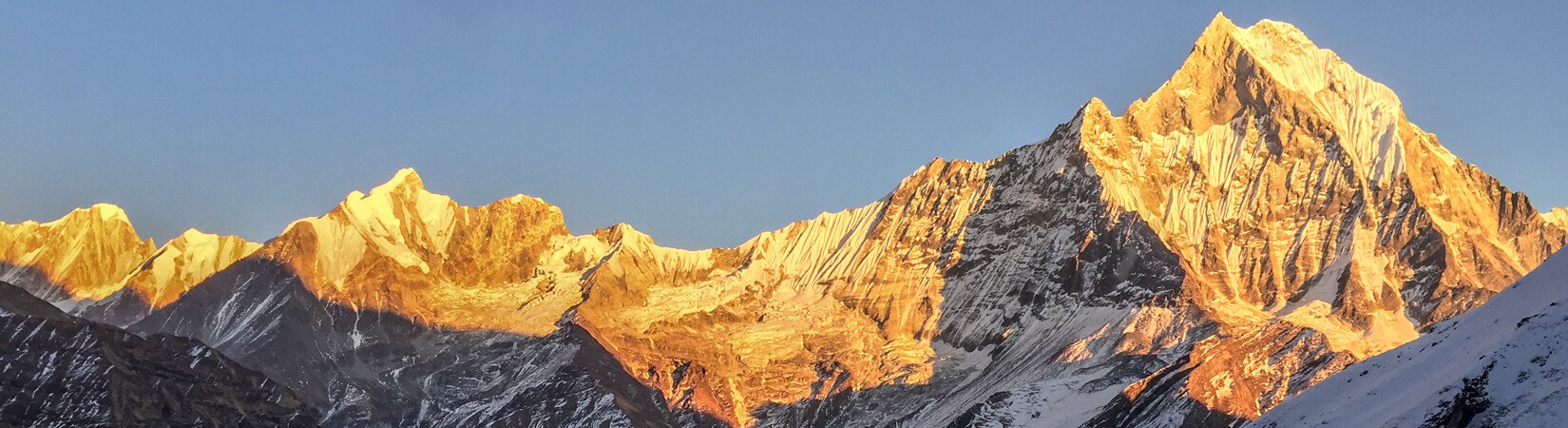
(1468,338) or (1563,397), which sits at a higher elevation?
(1468,338)

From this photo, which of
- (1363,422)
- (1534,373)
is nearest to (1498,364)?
(1534,373)

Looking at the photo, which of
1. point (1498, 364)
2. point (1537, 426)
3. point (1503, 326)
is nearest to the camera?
point (1537, 426)

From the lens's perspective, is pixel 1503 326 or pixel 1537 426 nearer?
pixel 1537 426

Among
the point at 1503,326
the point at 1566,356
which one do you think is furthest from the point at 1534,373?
the point at 1503,326

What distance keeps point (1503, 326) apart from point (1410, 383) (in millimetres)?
9084

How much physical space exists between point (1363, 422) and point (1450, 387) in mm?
12737

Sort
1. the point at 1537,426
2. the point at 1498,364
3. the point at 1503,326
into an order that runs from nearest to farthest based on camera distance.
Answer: the point at 1537,426, the point at 1498,364, the point at 1503,326

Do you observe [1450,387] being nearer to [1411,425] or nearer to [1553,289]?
[1411,425]

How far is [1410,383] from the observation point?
19700cm

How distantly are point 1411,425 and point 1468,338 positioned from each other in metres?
18.8

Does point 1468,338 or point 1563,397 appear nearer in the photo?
point 1563,397

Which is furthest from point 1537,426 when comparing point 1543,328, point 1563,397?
point 1543,328

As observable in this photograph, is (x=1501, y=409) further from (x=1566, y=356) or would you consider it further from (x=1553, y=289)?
(x=1553, y=289)

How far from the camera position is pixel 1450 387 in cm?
18325
